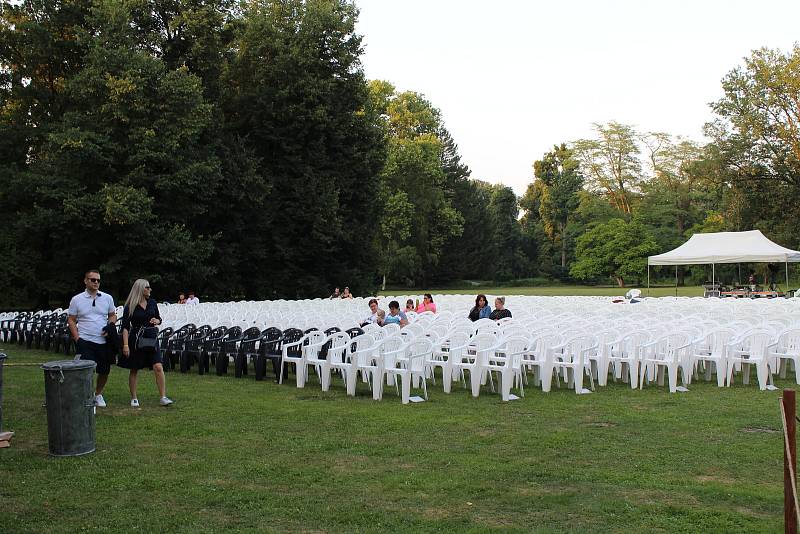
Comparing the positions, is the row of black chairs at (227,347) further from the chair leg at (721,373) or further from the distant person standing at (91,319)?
the chair leg at (721,373)

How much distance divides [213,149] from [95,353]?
23286mm

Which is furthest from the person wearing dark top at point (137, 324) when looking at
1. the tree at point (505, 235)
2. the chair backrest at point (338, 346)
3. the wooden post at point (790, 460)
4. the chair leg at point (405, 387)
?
the tree at point (505, 235)

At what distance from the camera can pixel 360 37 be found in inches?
1432

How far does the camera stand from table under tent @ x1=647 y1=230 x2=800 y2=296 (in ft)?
98.6

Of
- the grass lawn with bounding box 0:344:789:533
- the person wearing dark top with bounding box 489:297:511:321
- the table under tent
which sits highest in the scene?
the table under tent

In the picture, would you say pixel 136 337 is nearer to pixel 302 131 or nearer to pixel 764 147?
pixel 302 131

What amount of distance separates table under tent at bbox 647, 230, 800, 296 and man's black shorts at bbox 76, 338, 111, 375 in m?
27.6

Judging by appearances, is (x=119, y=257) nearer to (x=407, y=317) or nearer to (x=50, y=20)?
(x=50, y=20)

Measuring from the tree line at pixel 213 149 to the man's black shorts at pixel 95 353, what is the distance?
17.4 meters

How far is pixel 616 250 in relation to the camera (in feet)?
206

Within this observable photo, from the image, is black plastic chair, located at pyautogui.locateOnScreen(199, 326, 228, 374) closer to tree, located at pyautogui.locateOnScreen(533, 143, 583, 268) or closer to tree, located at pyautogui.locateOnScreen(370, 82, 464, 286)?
tree, located at pyautogui.locateOnScreen(370, 82, 464, 286)

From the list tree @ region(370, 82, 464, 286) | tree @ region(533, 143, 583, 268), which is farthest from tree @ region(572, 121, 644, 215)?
tree @ region(370, 82, 464, 286)

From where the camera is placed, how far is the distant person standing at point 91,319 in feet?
27.5

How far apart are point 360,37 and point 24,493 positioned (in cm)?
3356
